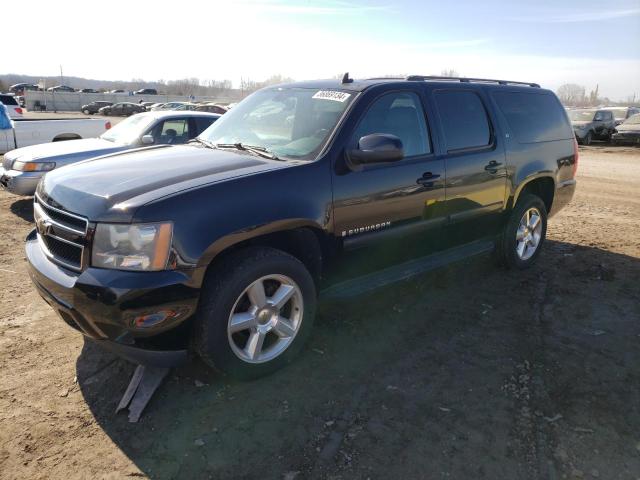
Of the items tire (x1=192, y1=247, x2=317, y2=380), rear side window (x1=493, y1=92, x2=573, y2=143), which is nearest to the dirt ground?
tire (x1=192, y1=247, x2=317, y2=380)

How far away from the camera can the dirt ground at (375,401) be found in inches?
98.0

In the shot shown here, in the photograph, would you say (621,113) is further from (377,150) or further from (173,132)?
(377,150)

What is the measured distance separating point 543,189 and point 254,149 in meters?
3.71

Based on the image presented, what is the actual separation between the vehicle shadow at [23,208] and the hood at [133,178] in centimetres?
435

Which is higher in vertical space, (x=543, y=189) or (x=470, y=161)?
(x=470, y=161)

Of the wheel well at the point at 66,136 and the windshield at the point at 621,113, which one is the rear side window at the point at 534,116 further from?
the windshield at the point at 621,113

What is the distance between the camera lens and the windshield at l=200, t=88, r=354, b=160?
350 cm

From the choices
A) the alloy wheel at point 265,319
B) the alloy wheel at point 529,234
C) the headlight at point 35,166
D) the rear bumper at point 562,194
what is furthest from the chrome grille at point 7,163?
the rear bumper at point 562,194

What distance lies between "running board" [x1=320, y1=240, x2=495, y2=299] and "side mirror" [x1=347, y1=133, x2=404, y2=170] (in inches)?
36.9

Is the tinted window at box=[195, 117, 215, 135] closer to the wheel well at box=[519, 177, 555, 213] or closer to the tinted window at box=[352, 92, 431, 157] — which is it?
the tinted window at box=[352, 92, 431, 157]

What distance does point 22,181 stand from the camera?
7.02 m

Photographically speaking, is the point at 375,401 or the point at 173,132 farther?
the point at 173,132

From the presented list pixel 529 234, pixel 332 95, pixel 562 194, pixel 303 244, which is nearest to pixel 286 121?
pixel 332 95

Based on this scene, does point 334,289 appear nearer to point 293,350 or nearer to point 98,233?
point 293,350
